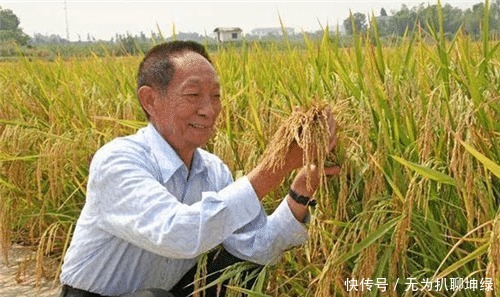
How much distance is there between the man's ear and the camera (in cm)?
206

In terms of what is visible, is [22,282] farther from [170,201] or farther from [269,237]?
[170,201]

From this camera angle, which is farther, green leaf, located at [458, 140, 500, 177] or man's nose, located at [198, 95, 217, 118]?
man's nose, located at [198, 95, 217, 118]

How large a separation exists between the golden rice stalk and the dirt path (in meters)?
1.98

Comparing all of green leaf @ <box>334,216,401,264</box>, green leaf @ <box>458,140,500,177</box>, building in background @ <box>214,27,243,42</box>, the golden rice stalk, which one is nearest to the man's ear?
the golden rice stalk

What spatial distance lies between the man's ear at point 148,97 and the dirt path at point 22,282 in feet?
5.08

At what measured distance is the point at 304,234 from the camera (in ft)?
6.97

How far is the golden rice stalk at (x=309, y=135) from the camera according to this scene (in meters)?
A: 1.66

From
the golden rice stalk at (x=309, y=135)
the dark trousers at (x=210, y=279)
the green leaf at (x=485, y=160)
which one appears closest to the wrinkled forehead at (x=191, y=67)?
the golden rice stalk at (x=309, y=135)

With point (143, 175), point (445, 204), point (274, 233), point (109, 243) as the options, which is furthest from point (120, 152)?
point (445, 204)

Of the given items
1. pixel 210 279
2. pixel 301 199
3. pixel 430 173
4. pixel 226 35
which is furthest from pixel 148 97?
pixel 226 35

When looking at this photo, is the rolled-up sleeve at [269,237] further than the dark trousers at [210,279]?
No

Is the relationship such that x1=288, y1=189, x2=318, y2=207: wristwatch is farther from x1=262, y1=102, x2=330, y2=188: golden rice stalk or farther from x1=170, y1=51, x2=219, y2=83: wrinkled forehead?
x1=170, y1=51, x2=219, y2=83: wrinkled forehead

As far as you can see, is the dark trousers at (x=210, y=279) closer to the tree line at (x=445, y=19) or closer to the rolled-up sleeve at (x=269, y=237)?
the rolled-up sleeve at (x=269, y=237)

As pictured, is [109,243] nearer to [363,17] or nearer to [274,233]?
[274,233]
